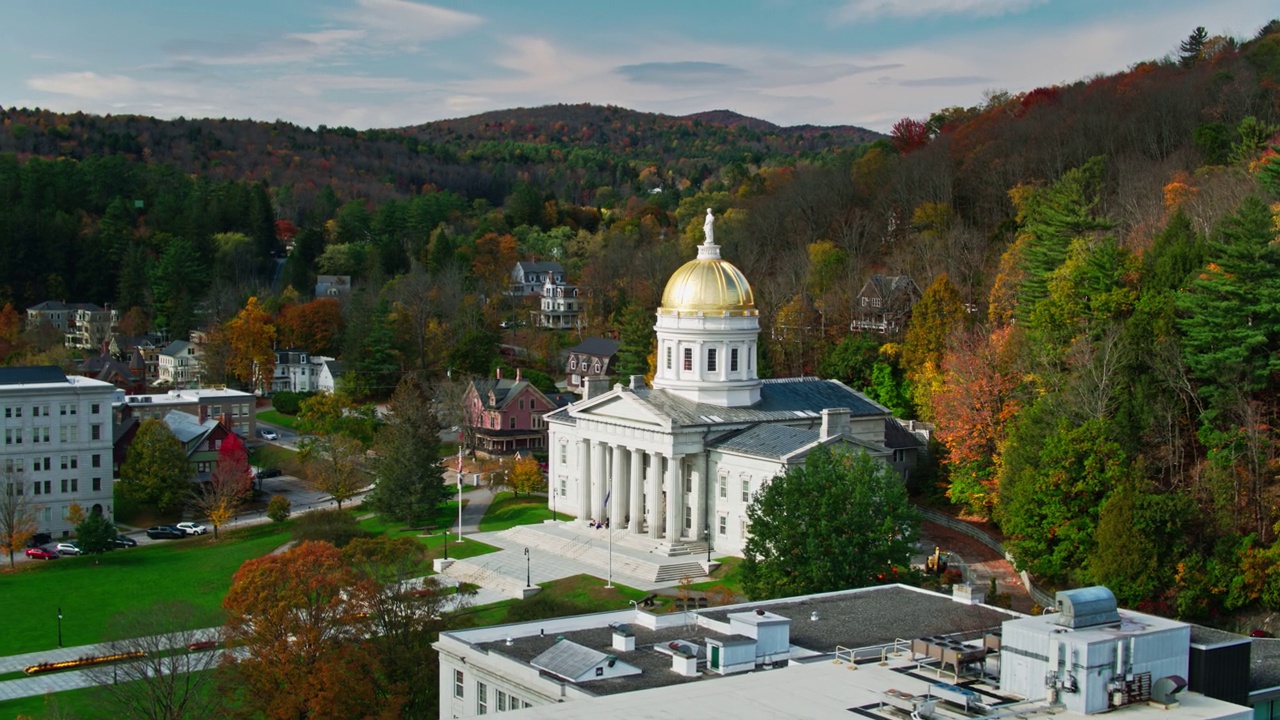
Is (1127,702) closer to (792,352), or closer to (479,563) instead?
(479,563)

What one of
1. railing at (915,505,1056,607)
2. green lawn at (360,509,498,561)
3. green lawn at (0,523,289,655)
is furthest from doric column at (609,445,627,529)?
green lawn at (0,523,289,655)

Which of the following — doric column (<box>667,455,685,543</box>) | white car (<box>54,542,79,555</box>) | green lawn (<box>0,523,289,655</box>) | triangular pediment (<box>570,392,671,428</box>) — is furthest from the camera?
white car (<box>54,542,79,555</box>)

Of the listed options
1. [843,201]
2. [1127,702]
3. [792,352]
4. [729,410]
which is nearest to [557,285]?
[843,201]

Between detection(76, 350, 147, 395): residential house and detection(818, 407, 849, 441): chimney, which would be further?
detection(76, 350, 147, 395): residential house

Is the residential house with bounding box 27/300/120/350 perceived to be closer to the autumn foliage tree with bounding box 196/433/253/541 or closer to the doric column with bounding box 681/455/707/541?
the autumn foliage tree with bounding box 196/433/253/541

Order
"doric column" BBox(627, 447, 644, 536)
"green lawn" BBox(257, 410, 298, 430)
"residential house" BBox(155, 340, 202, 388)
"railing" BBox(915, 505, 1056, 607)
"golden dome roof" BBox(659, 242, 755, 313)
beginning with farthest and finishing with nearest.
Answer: "residential house" BBox(155, 340, 202, 388)
"green lawn" BBox(257, 410, 298, 430)
"golden dome roof" BBox(659, 242, 755, 313)
"doric column" BBox(627, 447, 644, 536)
"railing" BBox(915, 505, 1056, 607)

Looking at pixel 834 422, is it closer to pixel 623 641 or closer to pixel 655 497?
pixel 655 497

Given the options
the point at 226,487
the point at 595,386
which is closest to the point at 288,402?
the point at 226,487
